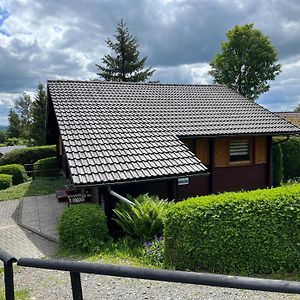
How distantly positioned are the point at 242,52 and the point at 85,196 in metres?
30.2

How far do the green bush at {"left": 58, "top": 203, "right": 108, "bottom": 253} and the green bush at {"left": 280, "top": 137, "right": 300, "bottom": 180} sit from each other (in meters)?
12.2

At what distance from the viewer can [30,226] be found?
9016mm

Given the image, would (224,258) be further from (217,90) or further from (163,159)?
(217,90)

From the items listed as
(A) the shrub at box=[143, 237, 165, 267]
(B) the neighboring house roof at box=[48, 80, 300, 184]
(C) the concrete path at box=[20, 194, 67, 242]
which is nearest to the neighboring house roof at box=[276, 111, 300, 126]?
(B) the neighboring house roof at box=[48, 80, 300, 184]

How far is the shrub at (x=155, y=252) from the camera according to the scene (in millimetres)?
6055

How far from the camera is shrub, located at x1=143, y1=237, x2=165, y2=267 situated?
6055 mm

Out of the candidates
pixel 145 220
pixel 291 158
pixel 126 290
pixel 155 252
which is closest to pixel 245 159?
pixel 291 158

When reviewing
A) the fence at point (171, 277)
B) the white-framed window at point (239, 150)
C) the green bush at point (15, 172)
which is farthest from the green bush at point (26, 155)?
the fence at point (171, 277)

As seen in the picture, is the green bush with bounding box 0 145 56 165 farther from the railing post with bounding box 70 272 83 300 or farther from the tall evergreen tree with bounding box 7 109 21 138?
the tall evergreen tree with bounding box 7 109 21 138

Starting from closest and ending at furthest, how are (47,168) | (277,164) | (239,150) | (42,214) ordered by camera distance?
1. (42,214)
2. (239,150)
3. (277,164)
4. (47,168)

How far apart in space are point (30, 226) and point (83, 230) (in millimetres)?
2886

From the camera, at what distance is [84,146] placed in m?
8.97

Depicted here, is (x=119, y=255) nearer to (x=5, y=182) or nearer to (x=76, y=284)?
(x=76, y=284)

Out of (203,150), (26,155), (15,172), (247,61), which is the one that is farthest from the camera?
(247,61)
